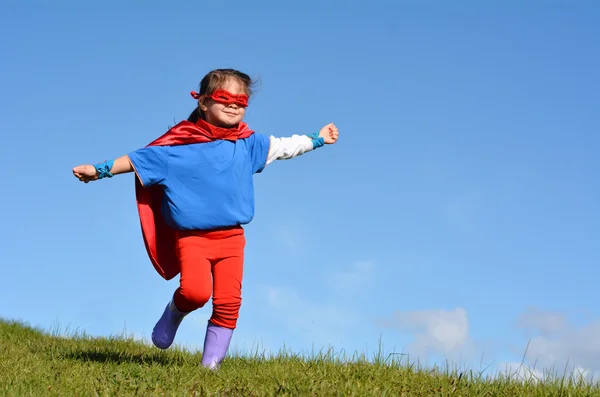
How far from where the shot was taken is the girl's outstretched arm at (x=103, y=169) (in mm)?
5832

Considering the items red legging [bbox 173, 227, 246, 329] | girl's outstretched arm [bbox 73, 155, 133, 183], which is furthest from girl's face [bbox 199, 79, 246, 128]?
red legging [bbox 173, 227, 246, 329]

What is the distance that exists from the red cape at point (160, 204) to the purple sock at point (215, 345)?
61 centimetres

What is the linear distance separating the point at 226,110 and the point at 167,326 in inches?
75.2

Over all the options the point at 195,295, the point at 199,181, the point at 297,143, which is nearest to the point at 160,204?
the point at 199,181

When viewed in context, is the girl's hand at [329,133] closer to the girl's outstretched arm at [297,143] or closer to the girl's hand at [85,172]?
the girl's outstretched arm at [297,143]

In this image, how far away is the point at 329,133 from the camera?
6.75 m

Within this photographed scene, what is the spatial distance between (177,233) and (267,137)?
1.14 meters

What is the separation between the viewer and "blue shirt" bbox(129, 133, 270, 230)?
5.92 meters

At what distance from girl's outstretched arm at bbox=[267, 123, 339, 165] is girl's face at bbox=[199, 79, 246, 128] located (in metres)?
0.46

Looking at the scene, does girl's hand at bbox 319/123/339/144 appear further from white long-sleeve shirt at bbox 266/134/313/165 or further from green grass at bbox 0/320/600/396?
green grass at bbox 0/320/600/396

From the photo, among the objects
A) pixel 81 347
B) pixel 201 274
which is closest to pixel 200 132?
pixel 201 274

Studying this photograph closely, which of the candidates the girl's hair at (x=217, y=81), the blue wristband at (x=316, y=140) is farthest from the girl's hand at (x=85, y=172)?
the blue wristband at (x=316, y=140)

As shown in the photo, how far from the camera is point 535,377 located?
517 cm

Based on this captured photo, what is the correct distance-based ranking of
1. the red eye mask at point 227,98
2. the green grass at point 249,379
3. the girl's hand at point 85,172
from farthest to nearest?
the red eye mask at point 227,98 → the girl's hand at point 85,172 → the green grass at point 249,379
